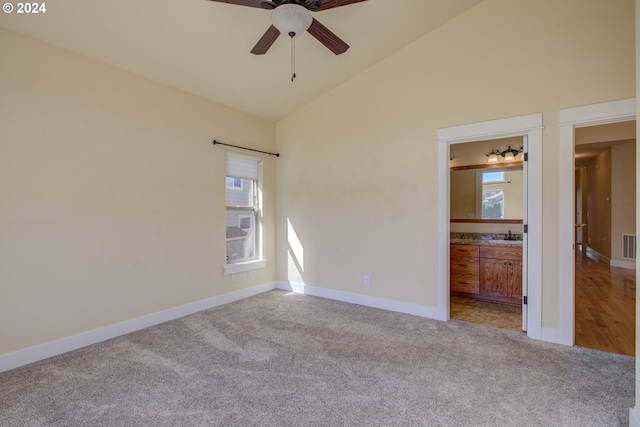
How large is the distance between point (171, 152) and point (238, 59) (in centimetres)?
133

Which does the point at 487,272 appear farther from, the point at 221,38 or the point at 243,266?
the point at 221,38

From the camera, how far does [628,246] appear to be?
6.30 m

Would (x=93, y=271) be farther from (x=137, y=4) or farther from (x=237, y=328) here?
(x=137, y=4)

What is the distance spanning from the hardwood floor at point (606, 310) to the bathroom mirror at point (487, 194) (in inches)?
55.9

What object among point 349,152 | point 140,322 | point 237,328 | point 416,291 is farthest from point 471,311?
point 140,322

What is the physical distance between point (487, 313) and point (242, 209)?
11.9 ft

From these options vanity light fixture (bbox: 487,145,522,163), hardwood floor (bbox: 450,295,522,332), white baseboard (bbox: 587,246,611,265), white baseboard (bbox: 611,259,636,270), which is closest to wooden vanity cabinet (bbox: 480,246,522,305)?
hardwood floor (bbox: 450,295,522,332)

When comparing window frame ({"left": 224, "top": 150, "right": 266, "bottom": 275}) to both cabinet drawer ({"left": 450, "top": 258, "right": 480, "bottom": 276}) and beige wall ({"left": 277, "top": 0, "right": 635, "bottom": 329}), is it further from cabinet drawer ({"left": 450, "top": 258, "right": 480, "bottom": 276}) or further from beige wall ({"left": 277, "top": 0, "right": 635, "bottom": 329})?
cabinet drawer ({"left": 450, "top": 258, "right": 480, "bottom": 276})

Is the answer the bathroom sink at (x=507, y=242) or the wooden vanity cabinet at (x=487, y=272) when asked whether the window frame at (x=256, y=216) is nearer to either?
the wooden vanity cabinet at (x=487, y=272)

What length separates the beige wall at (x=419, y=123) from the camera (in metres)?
2.82

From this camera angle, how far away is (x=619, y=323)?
341 cm

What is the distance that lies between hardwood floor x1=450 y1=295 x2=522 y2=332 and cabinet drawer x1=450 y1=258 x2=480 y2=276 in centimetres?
41

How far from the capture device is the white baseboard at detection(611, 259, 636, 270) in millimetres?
6215

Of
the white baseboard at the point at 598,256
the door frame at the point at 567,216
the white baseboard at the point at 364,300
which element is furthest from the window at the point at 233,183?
the white baseboard at the point at 598,256
